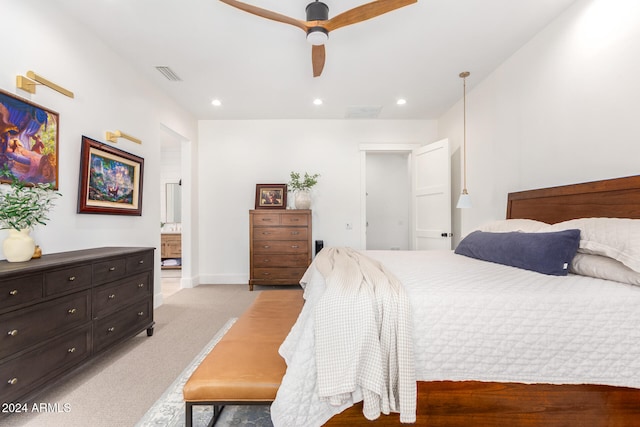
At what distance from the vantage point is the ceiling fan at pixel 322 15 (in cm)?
175

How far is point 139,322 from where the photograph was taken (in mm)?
2469

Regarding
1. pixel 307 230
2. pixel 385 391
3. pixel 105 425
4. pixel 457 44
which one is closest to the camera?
pixel 385 391

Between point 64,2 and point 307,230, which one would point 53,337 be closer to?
point 64,2

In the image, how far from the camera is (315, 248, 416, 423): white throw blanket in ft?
3.42

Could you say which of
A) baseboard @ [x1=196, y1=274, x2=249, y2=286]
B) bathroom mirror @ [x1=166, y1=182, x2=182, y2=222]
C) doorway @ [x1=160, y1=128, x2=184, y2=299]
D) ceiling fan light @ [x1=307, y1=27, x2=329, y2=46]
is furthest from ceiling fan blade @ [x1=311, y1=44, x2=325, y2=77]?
bathroom mirror @ [x1=166, y1=182, x2=182, y2=222]

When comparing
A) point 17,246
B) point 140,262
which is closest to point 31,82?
point 17,246

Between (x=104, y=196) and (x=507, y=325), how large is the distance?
10.3ft

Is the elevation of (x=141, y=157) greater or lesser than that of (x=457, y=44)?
lesser

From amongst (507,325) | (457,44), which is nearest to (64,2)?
(457,44)

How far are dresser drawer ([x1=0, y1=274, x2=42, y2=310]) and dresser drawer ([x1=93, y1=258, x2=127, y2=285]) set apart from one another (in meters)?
0.40

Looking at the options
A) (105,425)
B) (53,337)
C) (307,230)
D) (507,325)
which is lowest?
(105,425)

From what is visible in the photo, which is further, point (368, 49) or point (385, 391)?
point (368, 49)

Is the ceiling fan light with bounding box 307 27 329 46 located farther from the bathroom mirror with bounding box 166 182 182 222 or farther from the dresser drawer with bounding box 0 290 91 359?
the bathroom mirror with bounding box 166 182 182 222

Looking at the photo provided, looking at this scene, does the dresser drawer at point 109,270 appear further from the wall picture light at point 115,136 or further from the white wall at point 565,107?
the white wall at point 565,107
